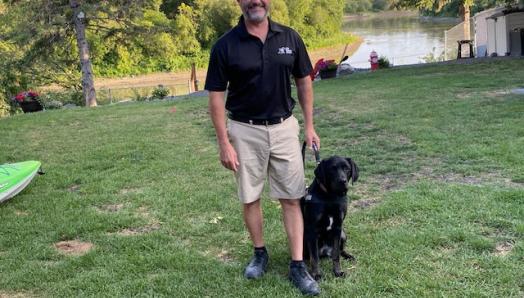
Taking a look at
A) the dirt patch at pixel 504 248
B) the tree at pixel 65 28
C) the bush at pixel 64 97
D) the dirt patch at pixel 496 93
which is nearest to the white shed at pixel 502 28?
the dirt patch at pixel 496 93

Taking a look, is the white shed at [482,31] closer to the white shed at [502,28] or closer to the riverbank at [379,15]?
the white shed at [502,28]

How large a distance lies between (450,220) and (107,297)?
246 centimetres

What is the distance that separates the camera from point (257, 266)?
3.47 m

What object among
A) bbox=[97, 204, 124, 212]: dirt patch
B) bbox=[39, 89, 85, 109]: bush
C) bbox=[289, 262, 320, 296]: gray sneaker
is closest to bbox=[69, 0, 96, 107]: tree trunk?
bbox=[39, 89, 85, 109]: bush

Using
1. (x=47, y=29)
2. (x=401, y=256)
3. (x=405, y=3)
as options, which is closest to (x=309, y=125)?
(x=401, y=256)

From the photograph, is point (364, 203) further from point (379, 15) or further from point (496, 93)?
point (379, 15)

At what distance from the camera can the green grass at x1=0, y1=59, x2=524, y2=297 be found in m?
3.39

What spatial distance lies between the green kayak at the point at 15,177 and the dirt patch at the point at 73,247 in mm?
1453

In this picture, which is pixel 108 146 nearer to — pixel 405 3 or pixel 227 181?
pixel 227 181

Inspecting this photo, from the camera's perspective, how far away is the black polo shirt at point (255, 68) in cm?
302

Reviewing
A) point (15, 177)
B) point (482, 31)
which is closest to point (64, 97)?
point (15, 177)

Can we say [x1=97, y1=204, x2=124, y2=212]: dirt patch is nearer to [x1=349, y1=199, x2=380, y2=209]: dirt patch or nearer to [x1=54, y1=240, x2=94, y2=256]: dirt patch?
[x1=54, y1=240, x2=94, y2=256]: dirt patch

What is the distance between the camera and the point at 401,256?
11.7 feet

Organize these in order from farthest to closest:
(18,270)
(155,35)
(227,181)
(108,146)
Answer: (155,35), (108,146), (227,181), (18,270)
